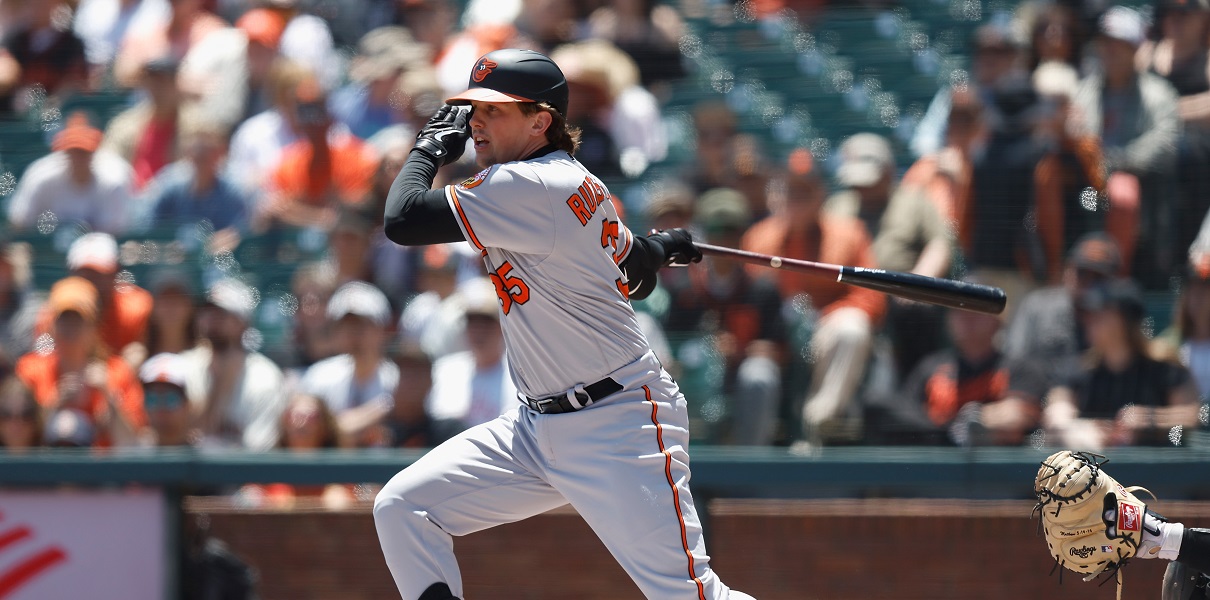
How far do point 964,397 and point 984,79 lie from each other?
1.75m

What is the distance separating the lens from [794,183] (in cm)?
607

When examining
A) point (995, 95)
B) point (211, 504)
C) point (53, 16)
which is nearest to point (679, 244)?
point (211, 504)

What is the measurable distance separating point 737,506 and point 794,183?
5.29 feet

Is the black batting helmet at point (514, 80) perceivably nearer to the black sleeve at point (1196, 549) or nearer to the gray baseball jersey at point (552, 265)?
the gray baseball jersey at point (552, 265)

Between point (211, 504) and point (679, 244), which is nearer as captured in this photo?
point (679, 244)

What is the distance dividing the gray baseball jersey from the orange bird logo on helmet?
0.22 metres

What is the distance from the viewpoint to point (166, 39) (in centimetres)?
838

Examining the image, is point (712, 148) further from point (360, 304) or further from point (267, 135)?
point (267, 135)

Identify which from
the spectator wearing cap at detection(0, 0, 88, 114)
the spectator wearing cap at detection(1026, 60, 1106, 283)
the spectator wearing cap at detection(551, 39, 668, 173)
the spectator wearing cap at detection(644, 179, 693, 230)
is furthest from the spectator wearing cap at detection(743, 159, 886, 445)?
the spectator wearing cap at detection(0, 0, 88, 114)

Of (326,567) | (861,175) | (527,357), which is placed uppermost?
(527,357)

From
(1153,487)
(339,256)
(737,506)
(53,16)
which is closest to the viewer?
(1153,487)

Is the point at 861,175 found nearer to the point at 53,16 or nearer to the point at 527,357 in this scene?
the point at 527,357

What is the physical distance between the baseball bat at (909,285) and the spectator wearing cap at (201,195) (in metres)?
3.75

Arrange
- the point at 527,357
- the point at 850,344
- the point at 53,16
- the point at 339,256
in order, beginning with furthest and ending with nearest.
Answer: the point at 53,16, the point at 339,256, the point at 850,344, the point at 527,357
